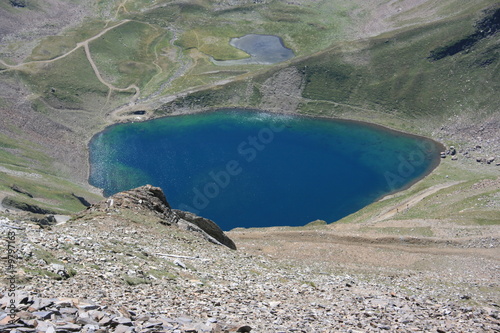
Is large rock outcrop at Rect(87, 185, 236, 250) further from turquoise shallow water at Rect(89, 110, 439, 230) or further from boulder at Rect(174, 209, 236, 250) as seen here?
turquoise shallow water at Rect(89, 110, 439, 230)

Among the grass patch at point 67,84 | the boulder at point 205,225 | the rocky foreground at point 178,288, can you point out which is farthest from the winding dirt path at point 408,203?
the grass patch at point 67,84

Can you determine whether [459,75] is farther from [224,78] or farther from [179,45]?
[179,45]

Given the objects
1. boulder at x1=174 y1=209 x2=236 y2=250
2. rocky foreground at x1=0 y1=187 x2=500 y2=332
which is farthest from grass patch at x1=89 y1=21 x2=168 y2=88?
rocky foreground at x1=0 y1=187 x2=500 y2=332

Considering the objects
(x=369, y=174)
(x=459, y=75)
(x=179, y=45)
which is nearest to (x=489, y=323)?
(x=369, y=174)

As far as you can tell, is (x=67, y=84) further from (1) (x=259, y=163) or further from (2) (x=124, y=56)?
Answer: (1) (x=259, y=163)

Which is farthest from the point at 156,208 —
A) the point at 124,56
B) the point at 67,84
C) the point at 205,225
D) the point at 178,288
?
the point at 124,56

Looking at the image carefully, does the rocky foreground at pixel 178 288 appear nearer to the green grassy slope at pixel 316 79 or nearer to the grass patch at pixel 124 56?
the green grassy slope at pixel 316 79
